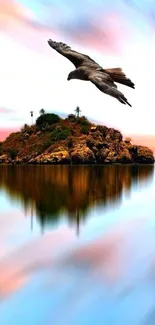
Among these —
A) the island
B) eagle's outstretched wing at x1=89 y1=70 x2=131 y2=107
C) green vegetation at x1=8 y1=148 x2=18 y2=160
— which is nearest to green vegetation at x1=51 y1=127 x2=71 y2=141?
the island

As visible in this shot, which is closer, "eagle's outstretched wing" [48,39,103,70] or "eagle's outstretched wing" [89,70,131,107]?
"eagle's outstretched wing" [89,70,131,107]

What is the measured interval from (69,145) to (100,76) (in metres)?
128

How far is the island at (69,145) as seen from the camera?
134000 millimetres

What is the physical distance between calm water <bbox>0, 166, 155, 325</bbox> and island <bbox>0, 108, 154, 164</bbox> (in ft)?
308

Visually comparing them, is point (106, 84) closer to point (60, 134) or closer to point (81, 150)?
point (81, 150)

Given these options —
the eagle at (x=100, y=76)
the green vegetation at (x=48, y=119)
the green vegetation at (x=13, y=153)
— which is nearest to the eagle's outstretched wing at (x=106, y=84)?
the eagle at (x=100, y=76)

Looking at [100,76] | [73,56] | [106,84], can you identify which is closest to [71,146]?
[73,56]

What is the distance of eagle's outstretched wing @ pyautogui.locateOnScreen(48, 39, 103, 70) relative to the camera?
9961 millimetres

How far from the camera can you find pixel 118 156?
14200 centimetres

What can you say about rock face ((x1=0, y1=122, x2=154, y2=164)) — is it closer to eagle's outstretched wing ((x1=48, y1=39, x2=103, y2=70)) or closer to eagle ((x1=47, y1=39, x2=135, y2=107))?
eagle's outstretched wing ((x1=48, y1=39, x2=103, y2=70))

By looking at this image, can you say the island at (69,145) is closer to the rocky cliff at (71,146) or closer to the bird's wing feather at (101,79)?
the rocky cliff at (71,146)

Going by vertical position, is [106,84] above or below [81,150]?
above

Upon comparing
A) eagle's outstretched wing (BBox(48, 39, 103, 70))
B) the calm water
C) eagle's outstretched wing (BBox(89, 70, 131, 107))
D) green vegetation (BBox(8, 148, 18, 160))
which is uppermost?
eagle's outstretched wing (BBox(48, 39, 103, 70))

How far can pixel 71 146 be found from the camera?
135625 mm
